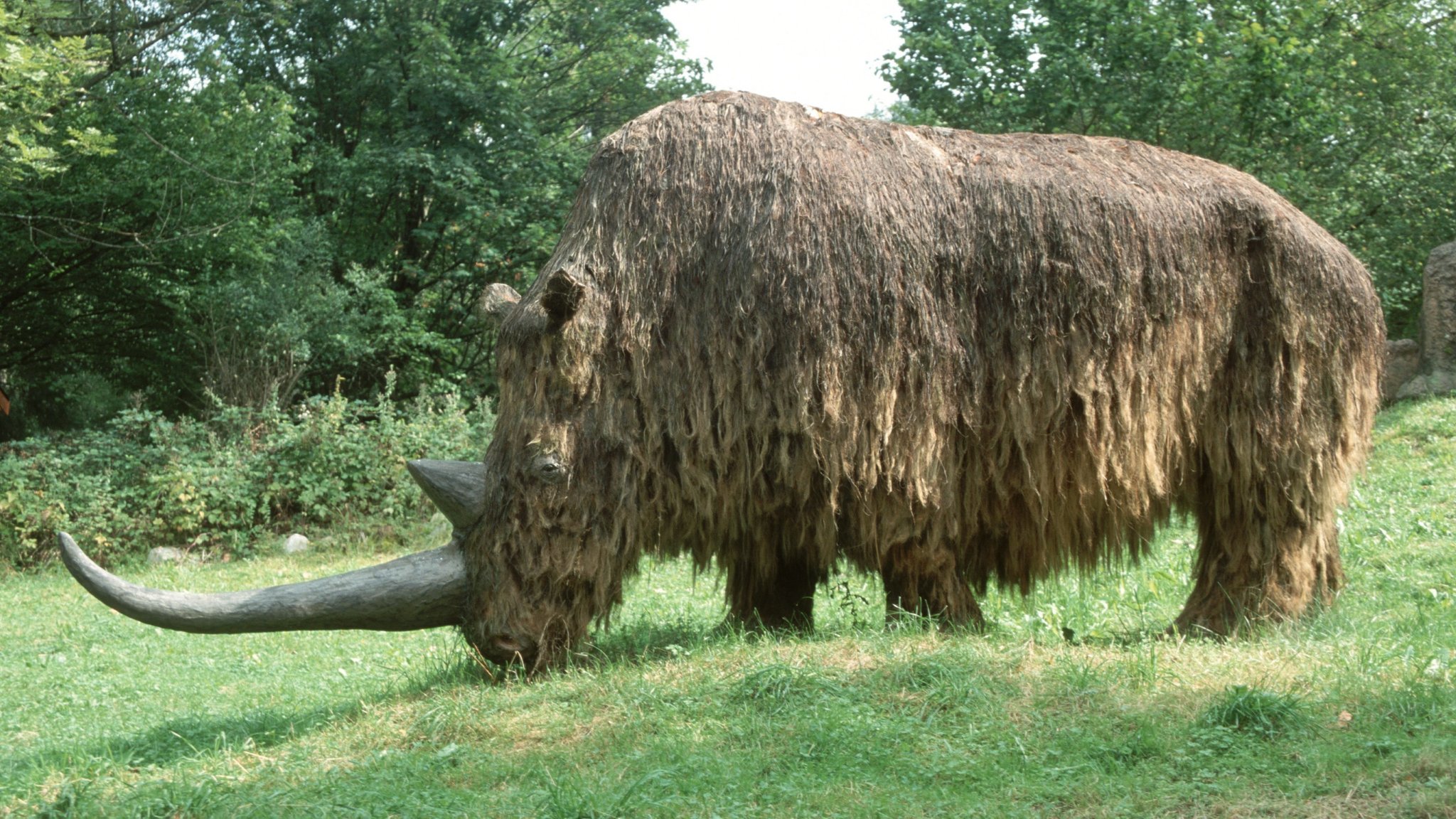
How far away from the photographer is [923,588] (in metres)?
5.94

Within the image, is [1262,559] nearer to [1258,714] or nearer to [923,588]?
[923,588]

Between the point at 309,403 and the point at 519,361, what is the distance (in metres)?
10.0

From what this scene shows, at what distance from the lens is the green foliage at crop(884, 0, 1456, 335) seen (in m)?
14.1

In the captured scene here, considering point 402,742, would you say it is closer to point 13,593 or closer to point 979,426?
point 979,426

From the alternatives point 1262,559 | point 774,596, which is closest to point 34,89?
point 774,596

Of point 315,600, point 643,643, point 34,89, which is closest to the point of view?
point 315,600

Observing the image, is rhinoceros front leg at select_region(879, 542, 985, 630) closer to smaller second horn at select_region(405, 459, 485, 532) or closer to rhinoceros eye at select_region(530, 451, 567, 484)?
rhinoceros eye at select_region(530, 451, 567, 484)

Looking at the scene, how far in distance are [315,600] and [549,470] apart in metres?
1.05

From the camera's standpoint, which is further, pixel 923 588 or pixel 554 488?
pixel 923 588

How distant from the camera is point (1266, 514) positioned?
6.27 m

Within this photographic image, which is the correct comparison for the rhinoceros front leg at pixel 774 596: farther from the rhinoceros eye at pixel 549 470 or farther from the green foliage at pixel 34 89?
the green foliage at pixel 34 89

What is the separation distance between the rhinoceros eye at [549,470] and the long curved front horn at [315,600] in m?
0.47

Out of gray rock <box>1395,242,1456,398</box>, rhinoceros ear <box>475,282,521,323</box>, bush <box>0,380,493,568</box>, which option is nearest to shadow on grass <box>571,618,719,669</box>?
rhinoceros ear <box>475,282,521,323</box>

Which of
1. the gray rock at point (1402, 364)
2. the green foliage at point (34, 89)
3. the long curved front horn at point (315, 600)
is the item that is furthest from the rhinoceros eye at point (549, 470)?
the gray rock at point (1402, 364)
